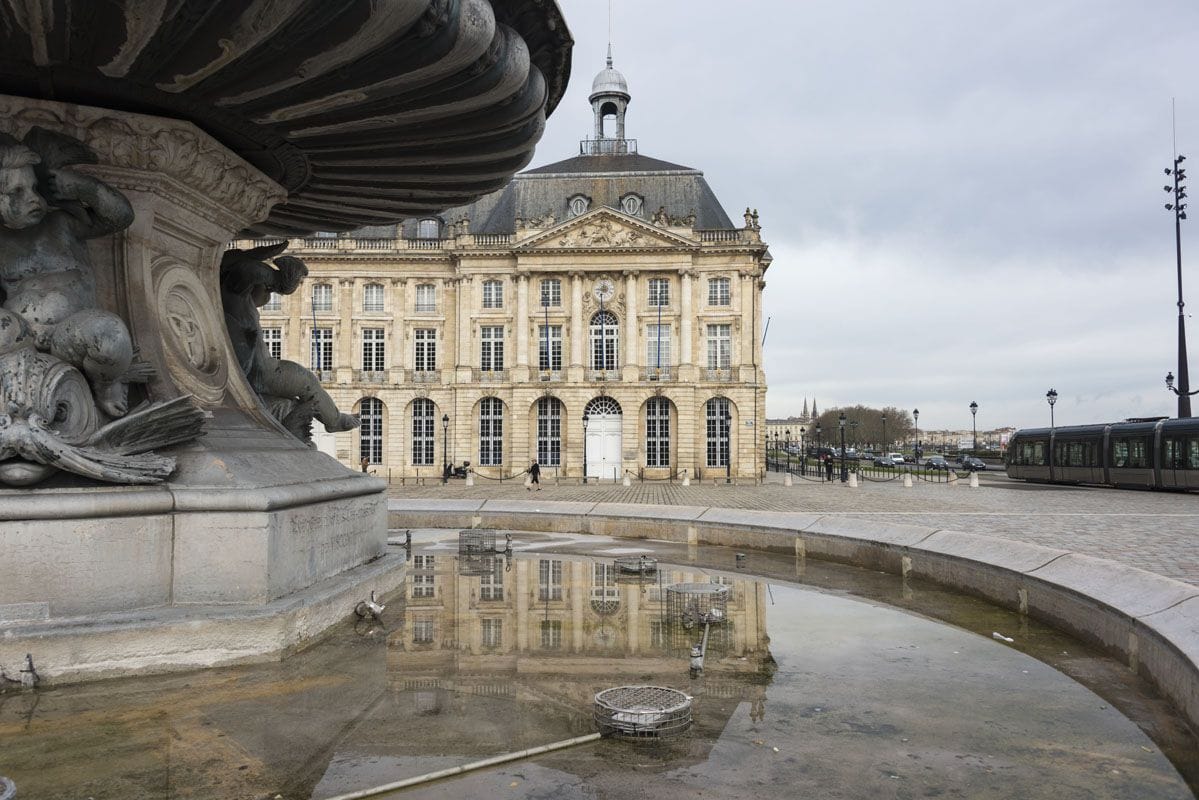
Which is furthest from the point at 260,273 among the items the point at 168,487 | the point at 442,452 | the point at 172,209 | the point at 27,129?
the point at 442,452

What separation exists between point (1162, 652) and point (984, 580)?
8.74ft

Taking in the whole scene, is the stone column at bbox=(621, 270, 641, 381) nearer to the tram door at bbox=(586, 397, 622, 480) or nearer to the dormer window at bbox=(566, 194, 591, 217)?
the tram door at bbox=(586, 397, 622, 480)

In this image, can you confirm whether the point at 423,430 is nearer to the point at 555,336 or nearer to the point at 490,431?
the point at 490,431

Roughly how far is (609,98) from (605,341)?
16629 mm

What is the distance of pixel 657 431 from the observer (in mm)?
43844

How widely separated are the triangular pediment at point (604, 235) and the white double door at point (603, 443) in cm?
878

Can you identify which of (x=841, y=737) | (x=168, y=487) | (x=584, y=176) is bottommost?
(x=841, y=737)

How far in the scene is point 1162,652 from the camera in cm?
413

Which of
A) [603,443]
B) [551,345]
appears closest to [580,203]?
[551,345]

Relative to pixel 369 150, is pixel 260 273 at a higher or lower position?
lower

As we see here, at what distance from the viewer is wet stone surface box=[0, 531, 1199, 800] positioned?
3066 mm

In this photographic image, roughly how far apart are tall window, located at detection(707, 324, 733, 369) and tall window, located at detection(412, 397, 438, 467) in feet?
48.5

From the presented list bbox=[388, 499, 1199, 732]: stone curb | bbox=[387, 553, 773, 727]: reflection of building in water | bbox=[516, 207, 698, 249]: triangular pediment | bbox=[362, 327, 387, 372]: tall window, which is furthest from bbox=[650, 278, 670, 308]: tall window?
bbox=[387, 553, 773, 727]: reflection of building in water

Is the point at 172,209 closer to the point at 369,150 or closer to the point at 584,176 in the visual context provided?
the point at 369,150
